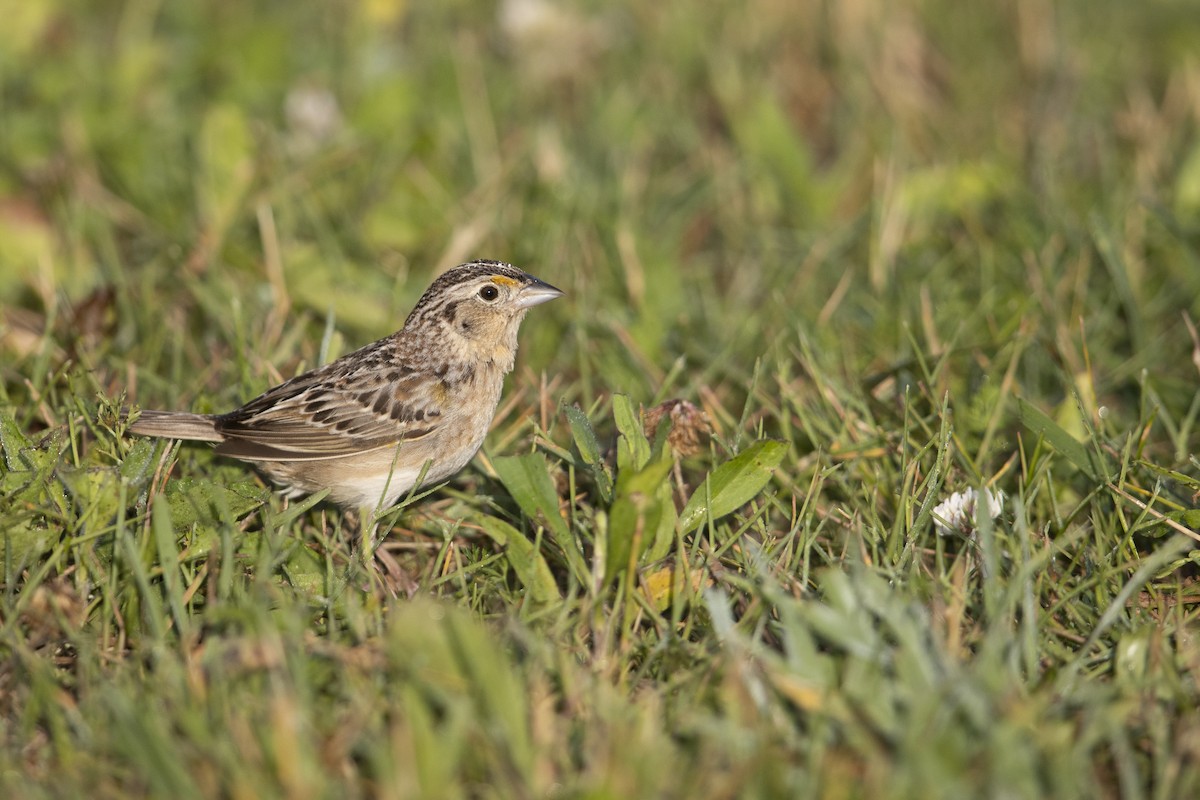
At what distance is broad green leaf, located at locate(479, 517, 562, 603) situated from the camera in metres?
4.46

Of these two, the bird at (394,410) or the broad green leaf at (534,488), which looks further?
the bird at (394,410)

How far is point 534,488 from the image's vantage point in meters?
4.58

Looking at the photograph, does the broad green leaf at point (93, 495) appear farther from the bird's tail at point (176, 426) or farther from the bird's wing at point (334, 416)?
the bird's wing at point (334, 416)

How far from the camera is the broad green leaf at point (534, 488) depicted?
4.53 metres

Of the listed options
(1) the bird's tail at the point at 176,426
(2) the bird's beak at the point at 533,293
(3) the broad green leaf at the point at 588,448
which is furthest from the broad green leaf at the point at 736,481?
(1) the bird's tail at the point at 176,426

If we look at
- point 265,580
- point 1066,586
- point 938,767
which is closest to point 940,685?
point 938,767

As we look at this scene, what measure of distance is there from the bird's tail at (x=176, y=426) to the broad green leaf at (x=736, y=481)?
1808 millimetres

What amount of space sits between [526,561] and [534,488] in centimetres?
25

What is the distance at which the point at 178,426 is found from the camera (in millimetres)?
4992

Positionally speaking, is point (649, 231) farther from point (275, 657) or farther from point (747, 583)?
point (275, 657)

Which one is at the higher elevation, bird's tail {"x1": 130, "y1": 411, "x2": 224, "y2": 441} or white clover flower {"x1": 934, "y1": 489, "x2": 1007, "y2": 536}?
bird's tail {"x1": 130, "y1": 411, "x2": 224, "y2": 441}

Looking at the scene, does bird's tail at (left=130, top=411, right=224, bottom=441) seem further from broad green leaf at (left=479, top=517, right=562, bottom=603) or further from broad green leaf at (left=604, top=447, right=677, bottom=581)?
broad green leaf at (left=604, top=447, right=677, bottom=581)

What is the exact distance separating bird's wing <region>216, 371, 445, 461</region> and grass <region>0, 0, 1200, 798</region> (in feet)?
0.69

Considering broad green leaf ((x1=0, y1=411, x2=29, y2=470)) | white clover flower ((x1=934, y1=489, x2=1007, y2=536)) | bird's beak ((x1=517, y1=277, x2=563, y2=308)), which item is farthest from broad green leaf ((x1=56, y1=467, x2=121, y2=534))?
white clover flower ((x1=934, y1=489, x2=1007, y2=536))
